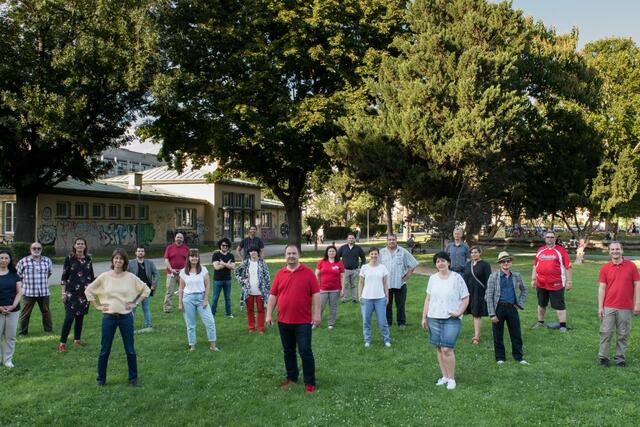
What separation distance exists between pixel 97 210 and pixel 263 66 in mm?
16110

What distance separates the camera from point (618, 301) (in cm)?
789

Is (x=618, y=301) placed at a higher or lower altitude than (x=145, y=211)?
lower

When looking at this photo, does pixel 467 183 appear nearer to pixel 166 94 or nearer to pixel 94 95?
pixel 166 94

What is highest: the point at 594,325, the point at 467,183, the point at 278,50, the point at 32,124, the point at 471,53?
the point at 278,50

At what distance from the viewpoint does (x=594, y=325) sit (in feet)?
36.8

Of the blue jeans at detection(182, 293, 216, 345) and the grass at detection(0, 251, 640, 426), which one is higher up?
the blue jeans at detection(182, 293, 216, 345)

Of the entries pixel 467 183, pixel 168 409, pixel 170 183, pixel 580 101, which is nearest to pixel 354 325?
pixel 168 409

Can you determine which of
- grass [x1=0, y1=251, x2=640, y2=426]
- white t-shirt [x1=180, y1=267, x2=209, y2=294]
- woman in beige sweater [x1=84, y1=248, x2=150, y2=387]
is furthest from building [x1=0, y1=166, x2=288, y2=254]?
woman in beige sweater [x1=84, y1=248, x2=150, y2=387]

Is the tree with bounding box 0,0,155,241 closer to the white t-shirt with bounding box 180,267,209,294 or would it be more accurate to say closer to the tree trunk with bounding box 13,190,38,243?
the tree trunk with bounding box 13,190,38,243

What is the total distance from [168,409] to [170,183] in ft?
138

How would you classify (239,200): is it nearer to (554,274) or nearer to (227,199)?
(227,199)

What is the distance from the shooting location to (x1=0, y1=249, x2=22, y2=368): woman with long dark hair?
7.82 m

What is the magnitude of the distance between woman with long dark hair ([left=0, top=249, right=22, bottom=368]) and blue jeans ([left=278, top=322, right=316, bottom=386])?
4067mm

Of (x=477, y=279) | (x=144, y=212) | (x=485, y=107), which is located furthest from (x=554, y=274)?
(x=144, y=212)
